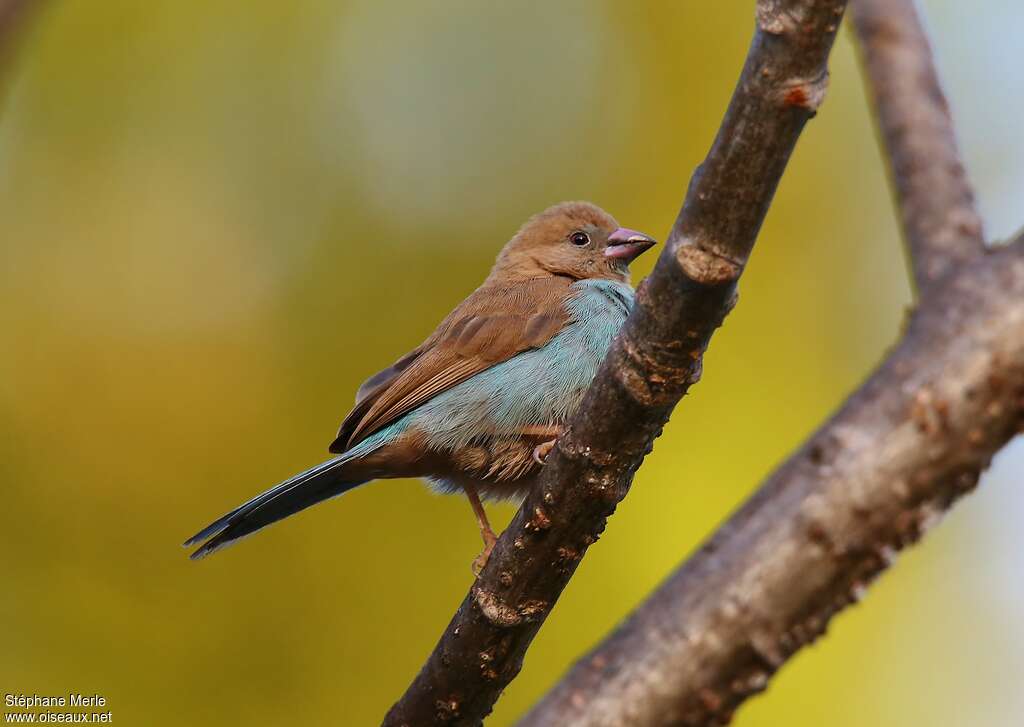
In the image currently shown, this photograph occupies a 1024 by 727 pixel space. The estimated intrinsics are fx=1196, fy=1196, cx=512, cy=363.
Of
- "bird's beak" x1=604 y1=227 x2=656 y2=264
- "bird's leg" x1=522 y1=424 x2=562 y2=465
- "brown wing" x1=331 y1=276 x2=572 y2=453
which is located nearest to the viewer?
"bird's leg" x1=522 y1=424 x2=562 y2=465

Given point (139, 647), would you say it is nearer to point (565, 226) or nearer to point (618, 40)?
point (565, 226)

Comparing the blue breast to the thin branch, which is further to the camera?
the blue breast

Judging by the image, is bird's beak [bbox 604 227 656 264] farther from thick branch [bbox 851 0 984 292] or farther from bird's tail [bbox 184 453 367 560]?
thick branch [bbox 851 0 984 292]

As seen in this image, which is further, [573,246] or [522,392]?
[573,246]

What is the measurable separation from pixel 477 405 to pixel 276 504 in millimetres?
845

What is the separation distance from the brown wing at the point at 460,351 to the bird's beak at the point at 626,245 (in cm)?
73

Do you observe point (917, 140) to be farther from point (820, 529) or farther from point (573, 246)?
point (573, 246)

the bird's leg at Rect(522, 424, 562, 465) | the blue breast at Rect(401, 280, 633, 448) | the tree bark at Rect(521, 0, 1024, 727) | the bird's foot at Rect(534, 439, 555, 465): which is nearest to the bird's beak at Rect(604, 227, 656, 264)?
the blue breast at Rect(401, 280, 633, 448)

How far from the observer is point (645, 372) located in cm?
256

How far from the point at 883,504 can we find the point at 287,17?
7.17 metres

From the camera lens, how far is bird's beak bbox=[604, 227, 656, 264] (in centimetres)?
580

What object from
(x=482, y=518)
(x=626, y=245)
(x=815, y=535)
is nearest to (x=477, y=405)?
(x=482, y=518)

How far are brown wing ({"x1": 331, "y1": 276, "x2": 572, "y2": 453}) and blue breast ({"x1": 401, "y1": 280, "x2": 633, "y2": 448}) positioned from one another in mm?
45

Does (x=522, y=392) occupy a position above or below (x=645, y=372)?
above
